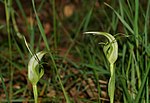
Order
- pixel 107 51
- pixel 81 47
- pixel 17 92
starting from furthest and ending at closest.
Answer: pixel 81 47, pixel 17 92, pixel 107 51

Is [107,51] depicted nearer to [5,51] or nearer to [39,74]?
[39,74]

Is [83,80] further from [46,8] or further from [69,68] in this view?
[46,8]

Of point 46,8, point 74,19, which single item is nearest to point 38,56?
point 74,19

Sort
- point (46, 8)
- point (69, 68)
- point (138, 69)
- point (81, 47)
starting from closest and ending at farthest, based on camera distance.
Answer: point (138, 69) → point (69, 68) → point (81, 47) → point (46, 8)

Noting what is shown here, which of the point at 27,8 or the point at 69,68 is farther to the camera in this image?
the point at 27,8

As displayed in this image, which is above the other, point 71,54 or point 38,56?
point 38,56

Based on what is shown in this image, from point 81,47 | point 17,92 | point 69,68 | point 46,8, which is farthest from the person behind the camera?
point 46,8

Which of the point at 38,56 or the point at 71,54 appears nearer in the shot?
the point at 38,56

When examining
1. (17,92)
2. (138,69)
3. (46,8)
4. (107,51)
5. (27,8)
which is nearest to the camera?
(107,51)

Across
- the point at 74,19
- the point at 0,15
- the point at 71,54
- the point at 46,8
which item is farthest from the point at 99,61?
the point at 0,15
